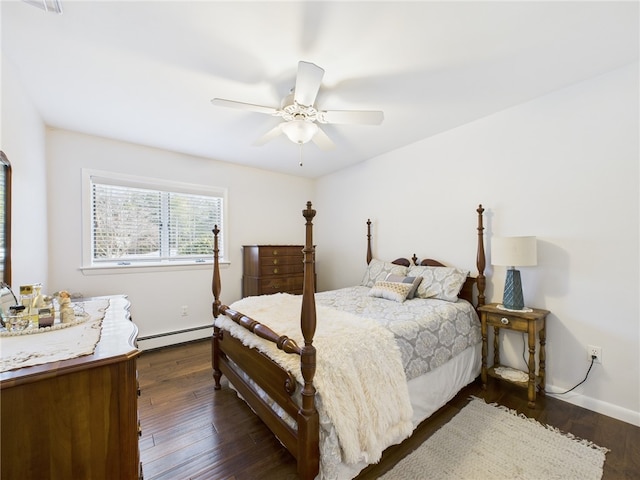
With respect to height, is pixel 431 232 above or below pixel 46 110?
below

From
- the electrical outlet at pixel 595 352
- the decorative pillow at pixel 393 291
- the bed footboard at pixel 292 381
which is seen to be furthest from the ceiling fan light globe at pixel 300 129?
the electrical outlet at pixel 595 352

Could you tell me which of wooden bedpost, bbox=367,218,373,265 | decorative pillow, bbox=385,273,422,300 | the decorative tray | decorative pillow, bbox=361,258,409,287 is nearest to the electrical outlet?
decorative pillow, bbox=385,273,422,300

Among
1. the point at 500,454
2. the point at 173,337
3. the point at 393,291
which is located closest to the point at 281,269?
the point at 173,337

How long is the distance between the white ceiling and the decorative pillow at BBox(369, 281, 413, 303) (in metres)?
1.67

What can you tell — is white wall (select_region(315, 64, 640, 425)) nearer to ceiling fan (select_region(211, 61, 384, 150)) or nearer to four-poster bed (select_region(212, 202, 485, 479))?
four-poster bed (select_region(212, 202, 485, 479))

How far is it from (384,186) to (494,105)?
150 cm

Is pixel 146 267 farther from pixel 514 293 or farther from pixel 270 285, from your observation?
pixel 514 293

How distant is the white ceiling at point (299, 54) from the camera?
143cm

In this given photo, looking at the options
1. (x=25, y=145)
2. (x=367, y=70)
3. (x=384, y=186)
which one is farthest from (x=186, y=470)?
(x=384, y=186)

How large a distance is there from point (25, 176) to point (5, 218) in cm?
65

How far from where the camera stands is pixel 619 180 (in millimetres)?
1957

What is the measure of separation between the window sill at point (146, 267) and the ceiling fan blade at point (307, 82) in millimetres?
2688

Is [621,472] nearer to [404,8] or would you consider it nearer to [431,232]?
[431,232]

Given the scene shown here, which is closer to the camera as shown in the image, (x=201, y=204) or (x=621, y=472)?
(x=621, y=472)
